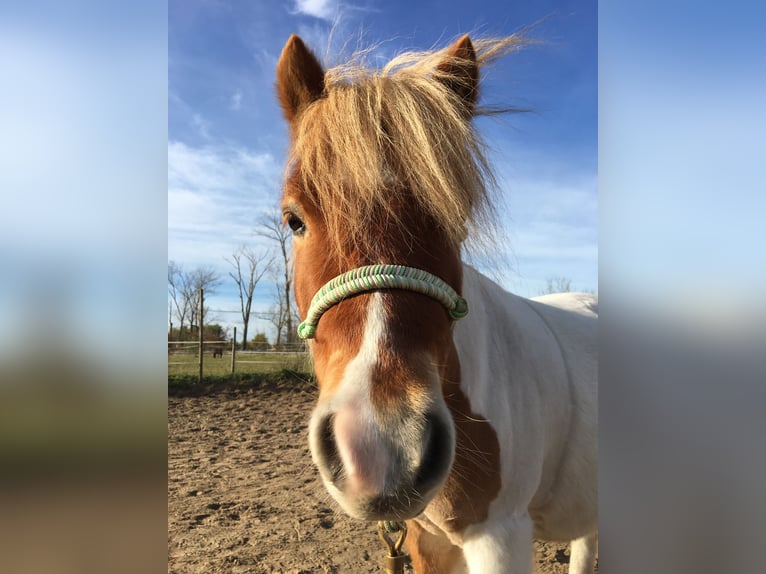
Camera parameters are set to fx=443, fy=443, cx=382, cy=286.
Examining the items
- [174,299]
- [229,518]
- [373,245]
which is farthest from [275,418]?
[373,245]

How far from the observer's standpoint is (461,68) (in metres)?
1.74

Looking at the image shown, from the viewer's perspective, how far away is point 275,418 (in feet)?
27.4

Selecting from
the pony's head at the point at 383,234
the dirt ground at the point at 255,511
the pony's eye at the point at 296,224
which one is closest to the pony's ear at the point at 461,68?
the pony's head at the point at 383,234

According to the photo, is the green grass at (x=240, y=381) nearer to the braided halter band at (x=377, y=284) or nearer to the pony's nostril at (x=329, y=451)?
the braided halter band at (x=377, y=284)

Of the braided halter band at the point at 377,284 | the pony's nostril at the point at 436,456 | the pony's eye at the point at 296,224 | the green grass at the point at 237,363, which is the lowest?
the green grass at the point at 237,363

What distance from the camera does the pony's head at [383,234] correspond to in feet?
3.41

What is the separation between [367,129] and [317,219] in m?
0.34

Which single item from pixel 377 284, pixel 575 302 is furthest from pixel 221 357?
pixel 377 284

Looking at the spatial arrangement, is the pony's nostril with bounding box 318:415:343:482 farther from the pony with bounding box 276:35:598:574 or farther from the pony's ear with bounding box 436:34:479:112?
the pony's ear with bounding box 436:34:479:112

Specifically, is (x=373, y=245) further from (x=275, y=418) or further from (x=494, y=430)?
(x=275, y=418)

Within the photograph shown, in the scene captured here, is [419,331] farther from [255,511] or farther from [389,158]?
[255,511]

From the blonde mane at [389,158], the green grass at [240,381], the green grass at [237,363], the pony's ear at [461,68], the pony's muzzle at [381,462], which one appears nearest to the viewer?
the pony's muzzle at [381,462]

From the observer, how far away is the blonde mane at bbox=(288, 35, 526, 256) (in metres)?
1.38
